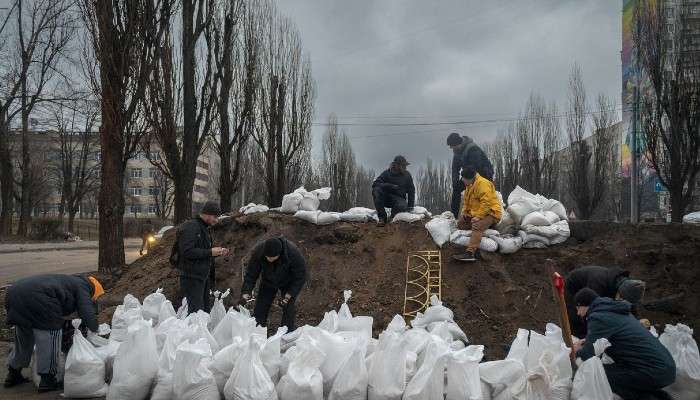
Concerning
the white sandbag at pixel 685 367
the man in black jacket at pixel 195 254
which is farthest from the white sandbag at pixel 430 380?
the man in black jacket at pixel 195 254

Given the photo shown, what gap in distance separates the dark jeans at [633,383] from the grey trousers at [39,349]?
13.7 ft

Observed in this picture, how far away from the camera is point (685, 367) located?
156 inches

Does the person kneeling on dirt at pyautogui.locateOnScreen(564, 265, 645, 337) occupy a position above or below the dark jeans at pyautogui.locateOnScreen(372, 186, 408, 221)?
below

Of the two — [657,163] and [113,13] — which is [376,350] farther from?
[657,163]

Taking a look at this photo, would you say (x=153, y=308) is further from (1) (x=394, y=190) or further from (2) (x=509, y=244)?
(2) (x=509, y=244)

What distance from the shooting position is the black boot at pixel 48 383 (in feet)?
14.3

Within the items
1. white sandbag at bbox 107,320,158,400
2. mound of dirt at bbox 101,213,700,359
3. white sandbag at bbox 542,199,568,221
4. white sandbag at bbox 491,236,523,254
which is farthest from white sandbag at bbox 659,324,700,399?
white sandbag at bbox 542,199,568,221

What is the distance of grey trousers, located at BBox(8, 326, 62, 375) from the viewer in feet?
14.3

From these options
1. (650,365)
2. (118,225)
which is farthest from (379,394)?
(118,225)

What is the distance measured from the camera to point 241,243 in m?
8.51

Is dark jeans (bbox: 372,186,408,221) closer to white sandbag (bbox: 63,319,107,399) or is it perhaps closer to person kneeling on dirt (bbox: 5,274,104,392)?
person kneeling on dirt (bbox: 5,274,104,392)

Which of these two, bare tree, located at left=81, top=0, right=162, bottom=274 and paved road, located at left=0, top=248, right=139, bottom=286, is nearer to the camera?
bare tree, located at left=81, top=0, right=162, bottom=274

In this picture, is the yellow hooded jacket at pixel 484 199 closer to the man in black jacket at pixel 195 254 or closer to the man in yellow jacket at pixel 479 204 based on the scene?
the man in yellow jacket at pixel 479 204

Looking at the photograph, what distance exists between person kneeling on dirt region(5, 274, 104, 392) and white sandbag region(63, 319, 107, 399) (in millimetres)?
218
